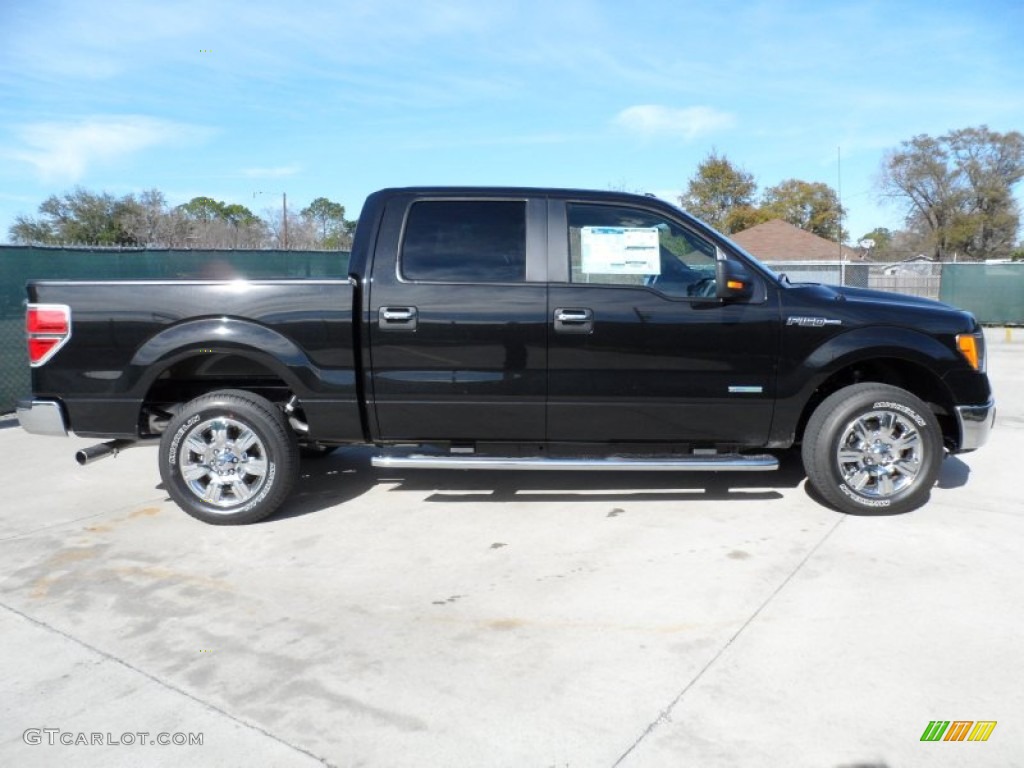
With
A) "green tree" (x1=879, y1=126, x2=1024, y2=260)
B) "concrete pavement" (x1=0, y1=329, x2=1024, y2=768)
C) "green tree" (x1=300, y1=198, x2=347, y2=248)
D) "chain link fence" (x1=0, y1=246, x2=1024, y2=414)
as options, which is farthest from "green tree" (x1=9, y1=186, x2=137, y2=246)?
"green tree" (x1=879, y1=126, x2=1024, y2=260)

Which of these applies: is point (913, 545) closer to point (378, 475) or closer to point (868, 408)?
point (868, 408)

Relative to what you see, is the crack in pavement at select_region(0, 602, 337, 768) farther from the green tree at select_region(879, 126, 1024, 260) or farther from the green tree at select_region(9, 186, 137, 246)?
the green tree at select_region(879, 126, 1024, 260)

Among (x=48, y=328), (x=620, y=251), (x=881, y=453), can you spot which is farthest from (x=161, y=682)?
(x=881, y=453)

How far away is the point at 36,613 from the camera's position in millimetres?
3609

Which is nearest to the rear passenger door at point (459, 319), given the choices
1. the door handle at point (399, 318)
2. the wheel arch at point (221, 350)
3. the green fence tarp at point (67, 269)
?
the door handle at point (399, 318)

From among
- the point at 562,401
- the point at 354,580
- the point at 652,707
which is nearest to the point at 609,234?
the point at 562,401

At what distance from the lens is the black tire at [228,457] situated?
468cm

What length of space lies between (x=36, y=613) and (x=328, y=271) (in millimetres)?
9711

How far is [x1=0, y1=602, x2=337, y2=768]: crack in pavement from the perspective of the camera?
2.60 metres

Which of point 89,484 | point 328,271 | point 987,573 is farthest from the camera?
point 328,271

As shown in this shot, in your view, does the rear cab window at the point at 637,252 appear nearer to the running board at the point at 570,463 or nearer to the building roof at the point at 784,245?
the running board at the point at 570,463

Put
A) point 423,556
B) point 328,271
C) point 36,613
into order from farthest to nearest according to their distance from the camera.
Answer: point 328,271
point 423,556
point 36,613

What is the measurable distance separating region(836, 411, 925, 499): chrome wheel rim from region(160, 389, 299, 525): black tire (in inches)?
137

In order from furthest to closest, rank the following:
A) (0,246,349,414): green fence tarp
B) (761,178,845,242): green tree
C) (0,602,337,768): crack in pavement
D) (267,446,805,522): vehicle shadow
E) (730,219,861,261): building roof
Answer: (761,178,845,242): green tree
(730,219,861,261): building roof
(0,246,349,414): green fence tarp
(267,446,805,522): vehicle shadow
(0,602,337,768): crack in pavement
